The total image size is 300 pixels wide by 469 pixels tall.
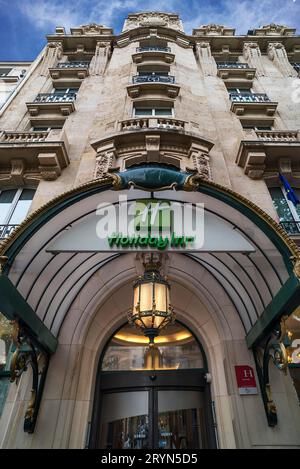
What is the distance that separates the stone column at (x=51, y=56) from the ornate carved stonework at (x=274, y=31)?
1353cm

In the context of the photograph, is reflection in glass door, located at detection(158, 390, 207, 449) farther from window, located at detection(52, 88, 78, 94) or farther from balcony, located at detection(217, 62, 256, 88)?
balcony, located at detection(217, 62, 256, 88)

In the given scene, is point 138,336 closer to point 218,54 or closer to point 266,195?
point 266,195

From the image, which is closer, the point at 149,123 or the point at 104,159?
the point at 104,159

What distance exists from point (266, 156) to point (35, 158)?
755 centimetres

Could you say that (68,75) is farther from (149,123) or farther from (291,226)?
(291,226)

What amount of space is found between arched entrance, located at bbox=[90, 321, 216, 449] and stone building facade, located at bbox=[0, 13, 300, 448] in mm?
150

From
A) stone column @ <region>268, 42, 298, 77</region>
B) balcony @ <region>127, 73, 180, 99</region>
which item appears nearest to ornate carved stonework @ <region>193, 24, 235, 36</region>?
stone column @ <region>268, 42, 298, 77</region>

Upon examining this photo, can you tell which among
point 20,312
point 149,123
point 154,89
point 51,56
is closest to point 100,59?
point 51,56

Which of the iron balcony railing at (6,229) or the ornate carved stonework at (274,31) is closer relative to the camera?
the iron balcony railing at (6,229)

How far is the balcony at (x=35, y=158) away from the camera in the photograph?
8070 mm

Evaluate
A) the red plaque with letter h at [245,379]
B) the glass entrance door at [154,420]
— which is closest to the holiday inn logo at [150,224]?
the red plaque with letter h at [245,379]

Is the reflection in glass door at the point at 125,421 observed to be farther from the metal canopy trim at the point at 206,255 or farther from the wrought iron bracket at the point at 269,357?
the wrought iron bracket at the point at 269,357

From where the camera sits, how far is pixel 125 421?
561 cm

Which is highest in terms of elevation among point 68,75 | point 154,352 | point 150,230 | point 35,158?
point 68,75
